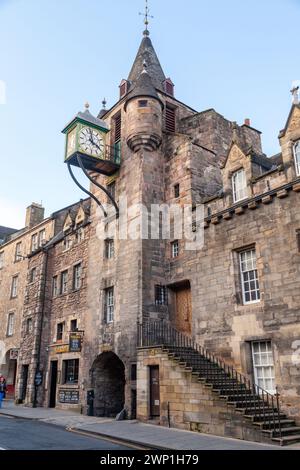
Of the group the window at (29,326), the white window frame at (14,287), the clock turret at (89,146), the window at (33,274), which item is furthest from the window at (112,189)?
the white window frame at (14,287)

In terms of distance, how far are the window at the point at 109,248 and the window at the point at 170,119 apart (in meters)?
6.58

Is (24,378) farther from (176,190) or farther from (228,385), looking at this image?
(228,385)

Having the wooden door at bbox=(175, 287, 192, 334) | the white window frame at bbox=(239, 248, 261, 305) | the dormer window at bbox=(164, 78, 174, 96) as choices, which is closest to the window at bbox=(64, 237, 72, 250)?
the wooden door at bbox=(175, 287, 192, 334)

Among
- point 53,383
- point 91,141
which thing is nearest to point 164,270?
point 91,141

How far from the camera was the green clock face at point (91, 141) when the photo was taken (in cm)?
1959

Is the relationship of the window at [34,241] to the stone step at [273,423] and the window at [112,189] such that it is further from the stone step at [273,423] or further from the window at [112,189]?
the stone step at [273,423]

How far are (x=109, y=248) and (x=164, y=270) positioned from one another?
357 cm

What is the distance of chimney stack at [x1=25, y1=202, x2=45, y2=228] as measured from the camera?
31.8 metres

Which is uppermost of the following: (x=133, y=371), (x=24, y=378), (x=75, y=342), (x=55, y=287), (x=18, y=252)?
(x=18, y=252)

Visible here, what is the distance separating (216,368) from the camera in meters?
14.1

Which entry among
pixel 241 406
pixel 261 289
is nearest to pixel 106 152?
pixel 261 289

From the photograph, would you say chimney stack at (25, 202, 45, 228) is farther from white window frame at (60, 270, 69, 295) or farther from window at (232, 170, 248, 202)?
window at (232, 170, 248, 202)

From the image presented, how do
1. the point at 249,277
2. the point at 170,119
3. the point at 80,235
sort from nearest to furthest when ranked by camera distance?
1. the point at 249,277
2. the point at 170,119
3. the point at 80,235

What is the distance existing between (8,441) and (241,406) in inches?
245
